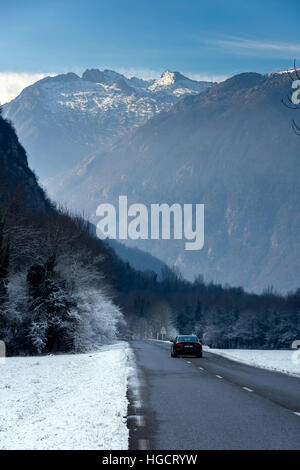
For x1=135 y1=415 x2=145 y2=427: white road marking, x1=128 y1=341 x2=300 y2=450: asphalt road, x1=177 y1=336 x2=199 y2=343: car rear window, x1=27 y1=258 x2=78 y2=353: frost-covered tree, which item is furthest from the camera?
x1=27 y1=258 x2=78 y2=353: frost-covered tree

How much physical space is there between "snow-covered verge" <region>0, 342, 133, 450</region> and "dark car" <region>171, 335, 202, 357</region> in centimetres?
1896

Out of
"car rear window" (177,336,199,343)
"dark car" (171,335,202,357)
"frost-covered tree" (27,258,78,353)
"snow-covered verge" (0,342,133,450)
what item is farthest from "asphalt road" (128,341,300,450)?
"frost-covered tree" (27,258,78,353)

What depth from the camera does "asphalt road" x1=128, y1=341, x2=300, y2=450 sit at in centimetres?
1184

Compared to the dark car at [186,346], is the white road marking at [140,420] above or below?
above

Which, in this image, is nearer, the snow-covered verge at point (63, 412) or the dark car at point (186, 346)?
the snow-covered verge at point (63, 412)

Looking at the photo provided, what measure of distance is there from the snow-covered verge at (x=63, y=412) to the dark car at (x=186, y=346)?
62.2 ft

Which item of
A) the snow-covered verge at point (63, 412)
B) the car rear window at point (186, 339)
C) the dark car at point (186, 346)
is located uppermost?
the snow-covered verge at point (63, 412)

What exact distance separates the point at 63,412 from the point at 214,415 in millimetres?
3306

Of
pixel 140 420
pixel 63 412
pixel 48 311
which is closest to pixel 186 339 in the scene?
pixel 48 311

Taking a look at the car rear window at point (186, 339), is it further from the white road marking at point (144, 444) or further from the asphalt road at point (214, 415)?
the white road marking at point (144, 444)

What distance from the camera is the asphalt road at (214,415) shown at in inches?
466

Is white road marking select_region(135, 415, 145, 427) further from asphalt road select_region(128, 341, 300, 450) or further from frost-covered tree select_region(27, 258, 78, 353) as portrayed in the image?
frost-covered tree select_region(27, 258, 78, 353)

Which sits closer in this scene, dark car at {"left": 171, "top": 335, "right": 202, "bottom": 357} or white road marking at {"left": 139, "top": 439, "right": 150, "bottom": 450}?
white road marking at {"left": 139, "top": 439, "right": 150, "bottom": 450}

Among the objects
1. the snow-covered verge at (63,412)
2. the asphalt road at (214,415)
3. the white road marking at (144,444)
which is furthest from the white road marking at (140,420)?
the white road marking at (144,444)
